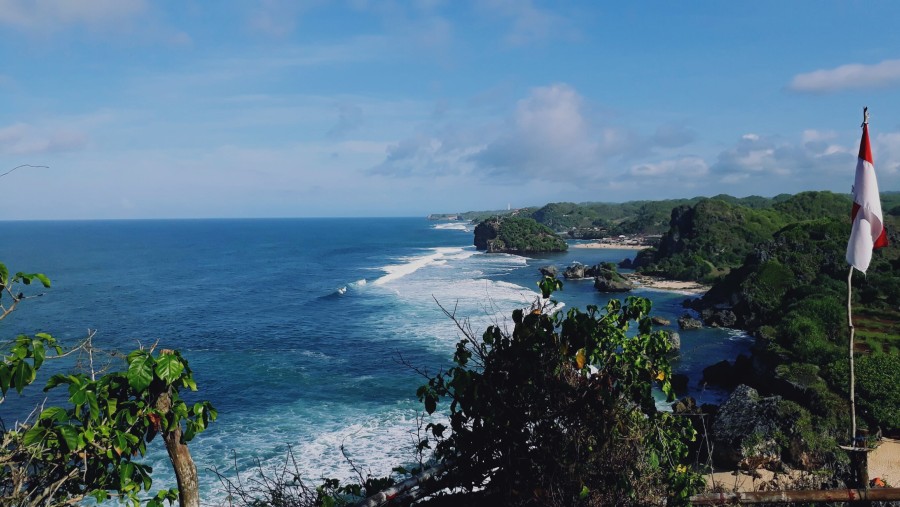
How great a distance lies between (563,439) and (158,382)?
351 cm

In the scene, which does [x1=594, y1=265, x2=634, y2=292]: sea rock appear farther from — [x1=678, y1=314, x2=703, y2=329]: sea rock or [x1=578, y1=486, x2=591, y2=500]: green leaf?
[x1=578, y1=486, x2=591, y2=500]: green leaf

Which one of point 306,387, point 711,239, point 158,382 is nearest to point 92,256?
point 306,387

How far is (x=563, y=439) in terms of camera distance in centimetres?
508

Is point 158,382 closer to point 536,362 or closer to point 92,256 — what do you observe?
point 536,362

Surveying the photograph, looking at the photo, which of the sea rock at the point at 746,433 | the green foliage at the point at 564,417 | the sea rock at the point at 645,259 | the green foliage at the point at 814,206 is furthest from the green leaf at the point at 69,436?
the green foliage at the point at 814,206

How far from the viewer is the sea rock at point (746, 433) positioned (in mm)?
17112

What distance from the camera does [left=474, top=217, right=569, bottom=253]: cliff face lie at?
4006 inches

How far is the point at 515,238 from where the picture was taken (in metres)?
104

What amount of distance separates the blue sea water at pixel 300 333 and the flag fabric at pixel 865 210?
510 centimetres

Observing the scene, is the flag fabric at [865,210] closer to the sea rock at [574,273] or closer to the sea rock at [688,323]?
the sea rock at [688,323]

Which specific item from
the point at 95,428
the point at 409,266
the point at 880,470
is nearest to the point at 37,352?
the point at 95,428

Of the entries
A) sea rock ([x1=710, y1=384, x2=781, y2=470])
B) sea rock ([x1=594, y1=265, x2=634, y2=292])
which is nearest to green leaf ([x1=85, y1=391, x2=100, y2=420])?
sea rock ([x1=710, y1=384, x2=781, y2=470])

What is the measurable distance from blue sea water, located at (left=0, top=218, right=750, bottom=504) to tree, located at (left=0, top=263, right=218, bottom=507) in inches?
58.3

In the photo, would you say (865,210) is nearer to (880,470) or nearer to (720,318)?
(880,470)
